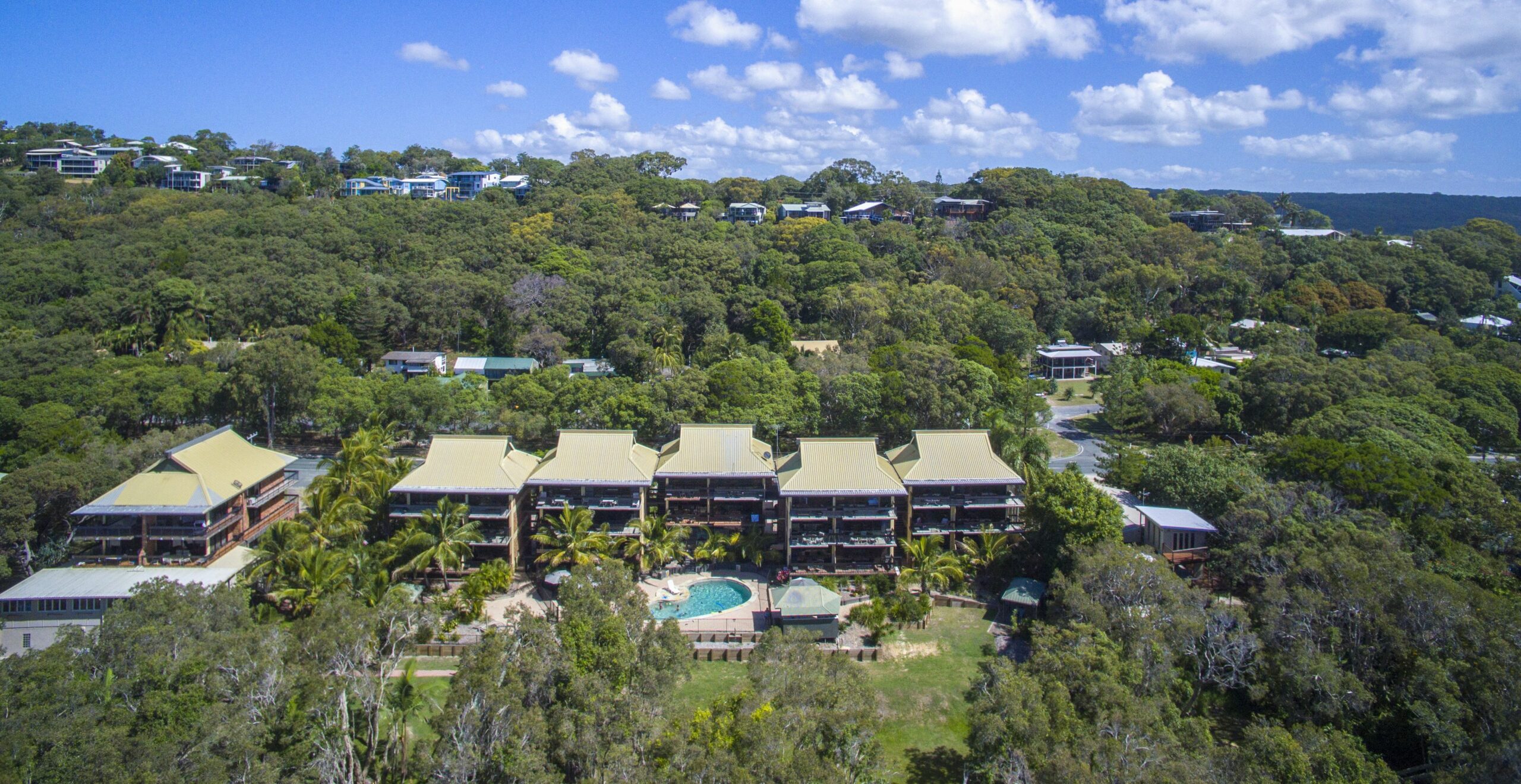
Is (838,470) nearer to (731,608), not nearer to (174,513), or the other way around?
(731,608)

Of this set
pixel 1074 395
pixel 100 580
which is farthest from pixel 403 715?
pixel 1074 395

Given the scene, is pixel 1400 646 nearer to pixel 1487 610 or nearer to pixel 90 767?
pixel 1487 610

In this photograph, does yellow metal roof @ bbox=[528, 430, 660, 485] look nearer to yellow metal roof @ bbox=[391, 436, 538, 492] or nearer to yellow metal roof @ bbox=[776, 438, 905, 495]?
yellow metal roof @ bbox=[391, 436, 538, 492]

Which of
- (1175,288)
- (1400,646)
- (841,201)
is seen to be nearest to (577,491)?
(1400,646)

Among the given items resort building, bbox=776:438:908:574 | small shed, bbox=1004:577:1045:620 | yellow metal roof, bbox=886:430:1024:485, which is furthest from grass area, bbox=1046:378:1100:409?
small shed, bbox=1004:577:1045:620

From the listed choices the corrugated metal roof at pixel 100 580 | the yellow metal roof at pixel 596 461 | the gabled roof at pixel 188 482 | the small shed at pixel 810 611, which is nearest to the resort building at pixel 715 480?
the yellow metal roof at pixel 596 461

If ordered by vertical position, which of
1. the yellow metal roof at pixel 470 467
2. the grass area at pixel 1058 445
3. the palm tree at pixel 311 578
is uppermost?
the yellow metal roof at pixel 470 467

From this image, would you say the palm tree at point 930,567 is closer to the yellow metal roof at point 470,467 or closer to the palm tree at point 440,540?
the yellow metal roof at point 470,467
